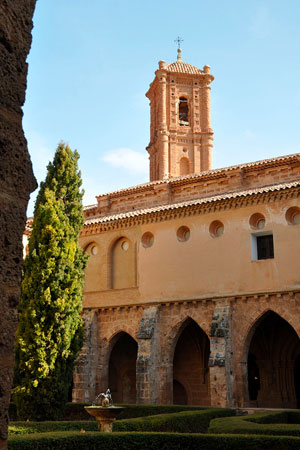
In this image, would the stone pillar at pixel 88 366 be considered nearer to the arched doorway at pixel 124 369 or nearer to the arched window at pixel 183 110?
the arched doorway at pixel 124 369

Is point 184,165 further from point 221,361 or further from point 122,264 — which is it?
point 221,361

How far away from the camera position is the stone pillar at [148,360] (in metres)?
20.0

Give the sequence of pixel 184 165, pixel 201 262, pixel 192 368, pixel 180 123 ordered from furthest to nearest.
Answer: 1. pixel 180 123
2. pixel 184 165
3. pixel 192 368
4. pixel 201 262

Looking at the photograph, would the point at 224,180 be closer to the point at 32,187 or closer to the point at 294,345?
the point at 294,345

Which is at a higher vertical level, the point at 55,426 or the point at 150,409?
the point at 150,409

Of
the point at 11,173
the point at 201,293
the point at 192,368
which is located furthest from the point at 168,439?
the point at 192,368

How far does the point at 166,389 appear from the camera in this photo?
20.3 meters

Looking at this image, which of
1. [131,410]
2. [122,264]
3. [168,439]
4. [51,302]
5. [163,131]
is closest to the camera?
[168,439]

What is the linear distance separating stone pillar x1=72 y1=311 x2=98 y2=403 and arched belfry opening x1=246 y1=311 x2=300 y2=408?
643 cm

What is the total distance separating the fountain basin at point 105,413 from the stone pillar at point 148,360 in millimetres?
8052

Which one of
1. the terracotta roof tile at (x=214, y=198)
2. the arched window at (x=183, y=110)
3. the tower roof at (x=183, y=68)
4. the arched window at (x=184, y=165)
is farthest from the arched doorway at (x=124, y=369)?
the tower roof at (x=183, y=68)

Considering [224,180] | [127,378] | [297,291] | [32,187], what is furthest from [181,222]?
[32,187]

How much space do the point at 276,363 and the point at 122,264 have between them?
25.1ft

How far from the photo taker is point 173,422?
44.5 ft
